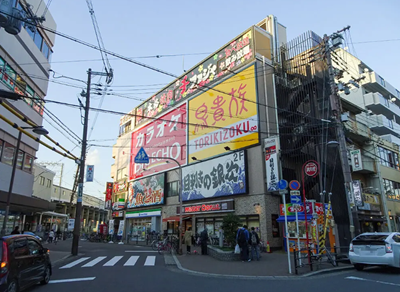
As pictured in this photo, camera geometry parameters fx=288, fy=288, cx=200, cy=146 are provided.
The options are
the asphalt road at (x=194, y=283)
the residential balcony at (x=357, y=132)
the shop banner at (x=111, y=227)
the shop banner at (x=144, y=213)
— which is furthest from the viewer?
the shop banner at (x=111, y=227)

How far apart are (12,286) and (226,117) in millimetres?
20794

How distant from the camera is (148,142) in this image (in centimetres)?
3697

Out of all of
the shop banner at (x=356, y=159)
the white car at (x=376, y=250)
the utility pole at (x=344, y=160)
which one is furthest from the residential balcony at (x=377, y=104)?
the white car at (x=376, y=250)

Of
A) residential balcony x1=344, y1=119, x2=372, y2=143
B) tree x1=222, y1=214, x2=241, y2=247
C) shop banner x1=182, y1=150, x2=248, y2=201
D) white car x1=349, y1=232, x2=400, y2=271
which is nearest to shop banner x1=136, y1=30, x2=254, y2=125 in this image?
shop banner x1=182, y1=150, x2=248, y2=201

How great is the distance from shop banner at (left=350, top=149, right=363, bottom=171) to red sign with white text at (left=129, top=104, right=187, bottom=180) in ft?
50.7

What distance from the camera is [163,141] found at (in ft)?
111

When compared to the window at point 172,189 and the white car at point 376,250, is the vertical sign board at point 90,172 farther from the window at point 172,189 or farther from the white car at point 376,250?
the white car at point 376,250

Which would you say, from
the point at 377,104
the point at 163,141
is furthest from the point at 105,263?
the point at 377,104

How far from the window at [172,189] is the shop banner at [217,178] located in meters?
2.60

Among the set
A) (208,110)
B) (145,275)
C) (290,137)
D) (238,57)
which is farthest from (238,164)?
(145,275)

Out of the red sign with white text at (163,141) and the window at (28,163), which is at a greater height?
the red sign with white text at (163,141)

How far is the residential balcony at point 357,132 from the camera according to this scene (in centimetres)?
2670

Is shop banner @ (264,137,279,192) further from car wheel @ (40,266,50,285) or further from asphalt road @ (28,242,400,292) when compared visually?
car wheel @ (40,266,50,285)

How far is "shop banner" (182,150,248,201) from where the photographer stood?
74.8ft
